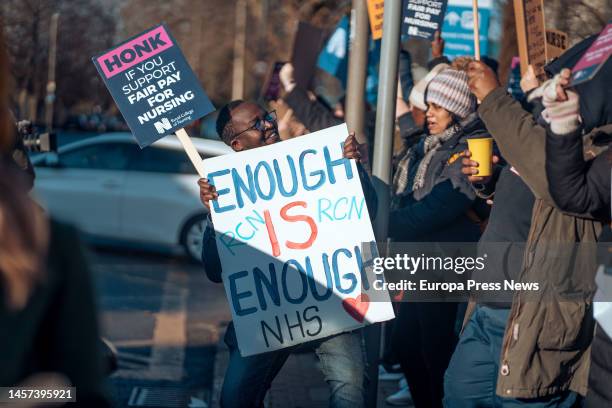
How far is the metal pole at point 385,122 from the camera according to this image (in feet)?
16.6

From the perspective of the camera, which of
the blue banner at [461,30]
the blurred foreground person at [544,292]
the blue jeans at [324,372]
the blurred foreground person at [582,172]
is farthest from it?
the blue banner at [461,30]

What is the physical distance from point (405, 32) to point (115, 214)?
7526mm

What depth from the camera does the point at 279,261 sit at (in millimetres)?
4695

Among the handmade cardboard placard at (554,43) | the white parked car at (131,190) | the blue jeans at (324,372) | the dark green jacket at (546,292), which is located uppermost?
the handmade cardboard placard at (554,43)

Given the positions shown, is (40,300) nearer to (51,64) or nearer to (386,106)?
(386,106)

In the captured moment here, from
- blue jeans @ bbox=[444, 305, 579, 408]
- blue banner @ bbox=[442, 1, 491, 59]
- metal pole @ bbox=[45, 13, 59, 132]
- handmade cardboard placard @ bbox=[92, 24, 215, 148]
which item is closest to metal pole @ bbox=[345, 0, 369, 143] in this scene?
handmade cardboard placard @ bbox=[92, 24, 215, 148]

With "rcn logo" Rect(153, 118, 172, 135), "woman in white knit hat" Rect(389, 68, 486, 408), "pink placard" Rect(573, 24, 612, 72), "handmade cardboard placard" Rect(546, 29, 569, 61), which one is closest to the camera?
"pink placard" Rect(573, 24, 612, 72)

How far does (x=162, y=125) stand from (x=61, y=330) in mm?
3024

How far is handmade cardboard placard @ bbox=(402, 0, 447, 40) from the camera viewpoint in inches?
272

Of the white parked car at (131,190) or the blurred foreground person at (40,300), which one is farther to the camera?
the white parked car at (131,190)

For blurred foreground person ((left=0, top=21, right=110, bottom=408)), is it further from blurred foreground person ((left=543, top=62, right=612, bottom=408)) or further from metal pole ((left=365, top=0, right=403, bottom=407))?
metal pole ((left=365, top=0, right=403, bottom=407))

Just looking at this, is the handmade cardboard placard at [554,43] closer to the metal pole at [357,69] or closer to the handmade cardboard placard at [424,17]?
the handmade cardboard placard at [424,17]

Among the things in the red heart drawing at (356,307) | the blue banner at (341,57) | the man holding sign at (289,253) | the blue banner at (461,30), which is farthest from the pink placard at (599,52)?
the blue banner at (341,57)

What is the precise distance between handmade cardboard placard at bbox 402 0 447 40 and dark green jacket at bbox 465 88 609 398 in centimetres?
308
